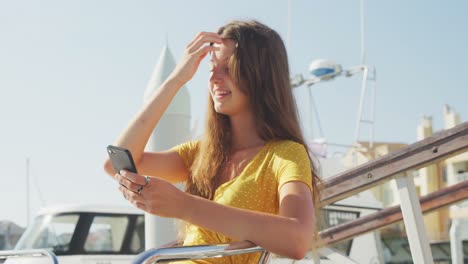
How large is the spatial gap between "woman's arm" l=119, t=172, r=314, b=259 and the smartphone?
0.10 ft

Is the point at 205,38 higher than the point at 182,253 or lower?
higher

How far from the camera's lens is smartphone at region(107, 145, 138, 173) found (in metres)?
2.00

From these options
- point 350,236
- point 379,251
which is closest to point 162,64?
point 350,236

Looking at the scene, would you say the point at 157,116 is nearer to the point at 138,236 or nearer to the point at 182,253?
the point at 182,253

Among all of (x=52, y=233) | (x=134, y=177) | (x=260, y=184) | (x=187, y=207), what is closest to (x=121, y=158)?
(x=134, y=177)

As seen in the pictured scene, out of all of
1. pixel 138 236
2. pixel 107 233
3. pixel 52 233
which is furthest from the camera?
pixel 138 236

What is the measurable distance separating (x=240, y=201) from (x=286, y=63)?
550 millimetres

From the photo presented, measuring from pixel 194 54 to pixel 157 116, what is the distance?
26cm

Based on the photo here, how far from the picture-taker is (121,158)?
6.62 ft

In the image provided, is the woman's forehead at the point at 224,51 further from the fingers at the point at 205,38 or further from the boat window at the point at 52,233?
the boat window at the point at 52,233

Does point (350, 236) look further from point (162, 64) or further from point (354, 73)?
point (354, 73)

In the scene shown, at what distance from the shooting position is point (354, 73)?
16391 millimetres

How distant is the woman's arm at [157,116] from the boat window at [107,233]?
263 inches

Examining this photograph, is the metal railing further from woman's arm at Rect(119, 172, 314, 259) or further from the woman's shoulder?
woman's arm at Rect(119, 172, 314, 259)
